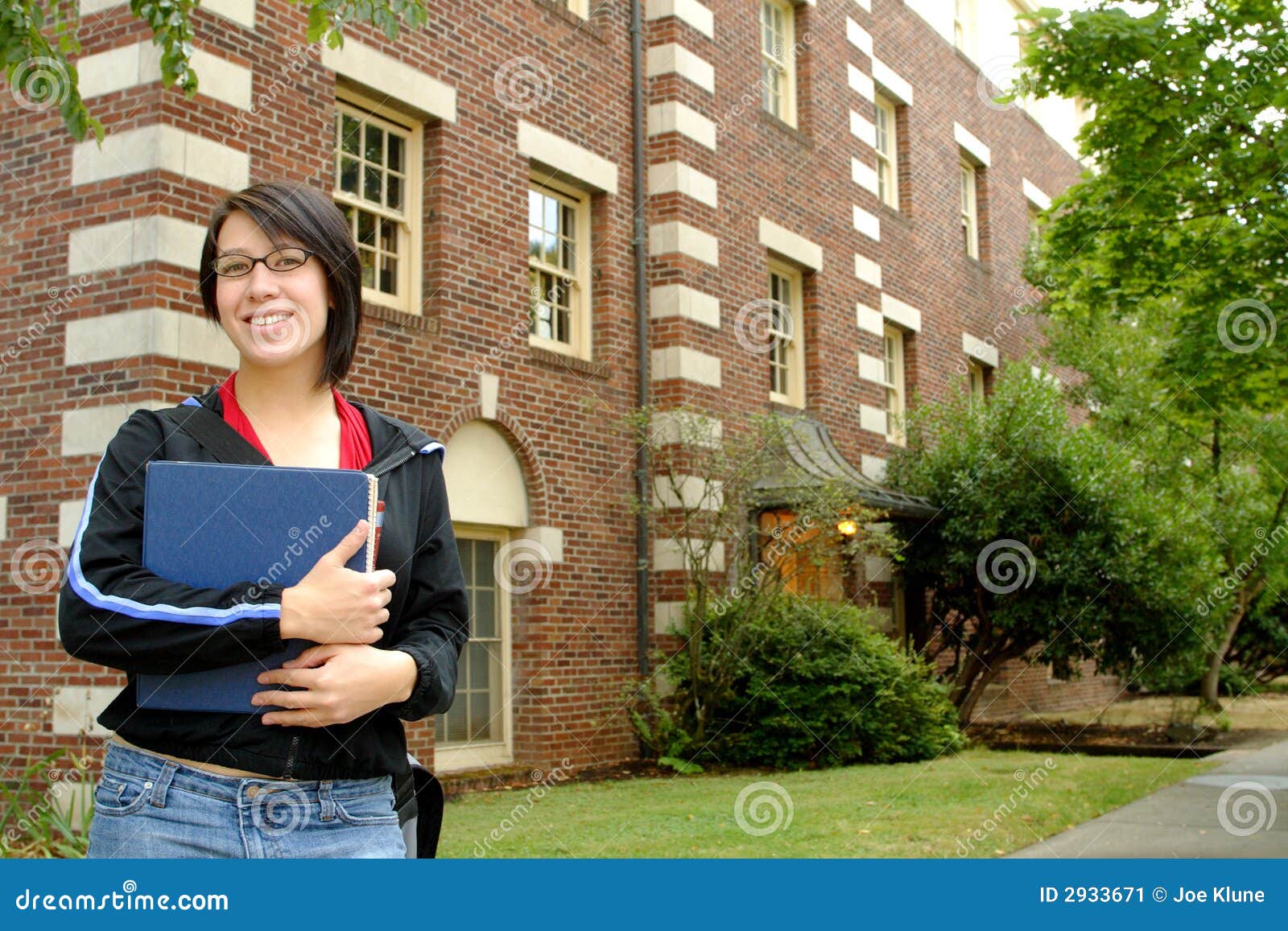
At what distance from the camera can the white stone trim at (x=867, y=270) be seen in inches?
687

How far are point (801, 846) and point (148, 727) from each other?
6.28 m

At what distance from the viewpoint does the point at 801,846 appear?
25.1 feet

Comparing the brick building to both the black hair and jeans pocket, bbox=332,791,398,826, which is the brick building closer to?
the black hair

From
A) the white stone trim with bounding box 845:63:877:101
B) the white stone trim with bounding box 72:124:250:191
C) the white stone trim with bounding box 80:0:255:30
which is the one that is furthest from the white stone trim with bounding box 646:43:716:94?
the white stone trim with bounding box 72:124:250:191

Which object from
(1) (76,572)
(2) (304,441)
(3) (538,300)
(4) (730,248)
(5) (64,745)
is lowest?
(5) (64,745)

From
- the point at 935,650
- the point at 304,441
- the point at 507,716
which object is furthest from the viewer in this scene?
the point at 935,650

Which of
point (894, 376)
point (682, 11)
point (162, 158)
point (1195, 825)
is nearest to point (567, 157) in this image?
point (682, 11)

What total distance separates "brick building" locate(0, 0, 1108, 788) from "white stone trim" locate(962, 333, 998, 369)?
1.90 m

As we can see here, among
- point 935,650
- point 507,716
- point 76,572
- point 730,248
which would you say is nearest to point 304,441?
point 76,572

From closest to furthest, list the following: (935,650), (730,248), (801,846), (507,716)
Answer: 1. (801,846)
2. (507,716)
3. (730,248)
4. (935,650)

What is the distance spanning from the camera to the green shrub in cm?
1212

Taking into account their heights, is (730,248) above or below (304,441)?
above

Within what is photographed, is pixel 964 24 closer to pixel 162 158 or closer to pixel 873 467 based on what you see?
pixel 873 467

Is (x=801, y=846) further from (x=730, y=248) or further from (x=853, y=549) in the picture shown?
(x=730, y=248)
